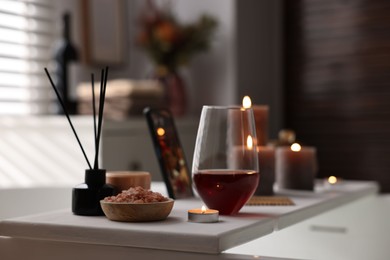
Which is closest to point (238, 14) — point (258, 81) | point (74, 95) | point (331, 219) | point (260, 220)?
point (258, 81)

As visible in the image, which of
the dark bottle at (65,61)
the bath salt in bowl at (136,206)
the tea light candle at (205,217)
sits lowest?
the tea light candle at (205,217)

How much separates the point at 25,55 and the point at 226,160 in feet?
6.14

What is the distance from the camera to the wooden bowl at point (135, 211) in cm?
94

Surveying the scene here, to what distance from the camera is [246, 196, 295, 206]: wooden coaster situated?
47.2 inches

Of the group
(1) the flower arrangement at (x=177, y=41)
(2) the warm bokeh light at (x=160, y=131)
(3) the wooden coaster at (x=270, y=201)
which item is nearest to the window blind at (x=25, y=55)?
(1) the flower arrangement at (x=177, y=41)

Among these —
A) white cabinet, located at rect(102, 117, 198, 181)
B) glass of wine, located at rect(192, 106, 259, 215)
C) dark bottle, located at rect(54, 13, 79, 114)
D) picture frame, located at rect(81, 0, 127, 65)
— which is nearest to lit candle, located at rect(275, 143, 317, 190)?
glass of wine, located at rect(192, 106, 259, 215)

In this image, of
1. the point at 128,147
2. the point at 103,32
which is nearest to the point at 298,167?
the point at 128,147

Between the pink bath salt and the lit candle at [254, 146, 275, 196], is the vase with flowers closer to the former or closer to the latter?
the lit candle at [254, 146, 275, 196]

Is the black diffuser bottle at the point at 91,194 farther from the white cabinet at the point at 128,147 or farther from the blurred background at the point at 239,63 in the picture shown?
the blurred background at the point at 239,63

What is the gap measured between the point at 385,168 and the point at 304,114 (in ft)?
1.47

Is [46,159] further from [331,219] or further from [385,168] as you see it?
[385,168]

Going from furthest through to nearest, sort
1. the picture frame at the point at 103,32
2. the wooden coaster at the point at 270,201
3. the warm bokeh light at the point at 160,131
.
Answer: the picture frame at the point at 103,32 → the warm bokeh light at the point at 160,131 → the wooden coaster at the point at 270,201

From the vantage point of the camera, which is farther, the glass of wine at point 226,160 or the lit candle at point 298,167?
the lit candle at point 298,167

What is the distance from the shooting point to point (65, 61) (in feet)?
8.70
